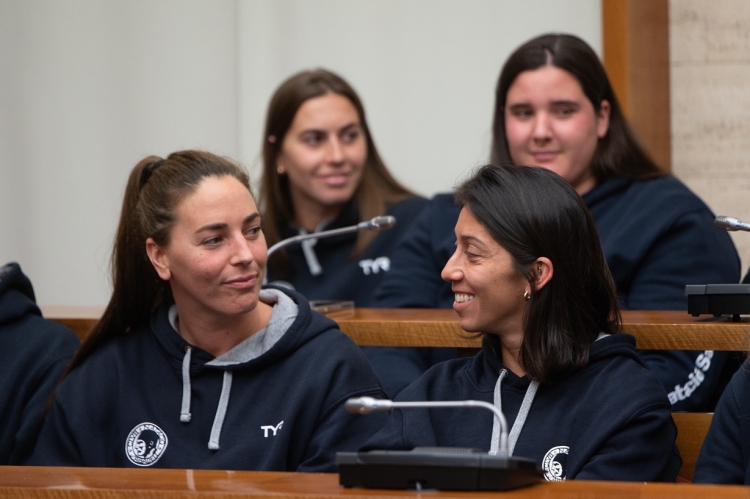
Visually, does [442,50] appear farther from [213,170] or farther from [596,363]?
[596,363]

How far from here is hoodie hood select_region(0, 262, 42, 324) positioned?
2.81 m

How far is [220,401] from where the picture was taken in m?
2.42

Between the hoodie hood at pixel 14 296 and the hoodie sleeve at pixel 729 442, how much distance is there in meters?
1.68

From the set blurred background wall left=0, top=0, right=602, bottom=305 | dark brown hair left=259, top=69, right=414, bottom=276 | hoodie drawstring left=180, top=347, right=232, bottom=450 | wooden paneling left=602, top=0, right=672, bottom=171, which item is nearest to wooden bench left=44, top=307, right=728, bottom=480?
hoodie drawstring left=180, top=347, right=232, bottom=450

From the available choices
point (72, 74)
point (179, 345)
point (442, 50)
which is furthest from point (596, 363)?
point (72, 74)

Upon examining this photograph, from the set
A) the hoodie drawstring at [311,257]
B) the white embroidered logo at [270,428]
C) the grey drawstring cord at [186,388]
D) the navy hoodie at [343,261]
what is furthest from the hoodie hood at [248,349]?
the hoodie drawstring at [311,257]

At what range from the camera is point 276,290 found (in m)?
2.62

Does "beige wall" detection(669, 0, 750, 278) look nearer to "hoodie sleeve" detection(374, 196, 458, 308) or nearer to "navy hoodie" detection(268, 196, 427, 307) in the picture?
"navy hoodie" detection(268, 196, 427, 307)

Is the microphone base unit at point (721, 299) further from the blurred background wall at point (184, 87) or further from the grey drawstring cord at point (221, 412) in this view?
the blurred background wall at point (184, 87)

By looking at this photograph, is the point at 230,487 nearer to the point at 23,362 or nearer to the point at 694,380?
the point at 23,362

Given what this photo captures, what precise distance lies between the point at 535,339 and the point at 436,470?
68 centimetres

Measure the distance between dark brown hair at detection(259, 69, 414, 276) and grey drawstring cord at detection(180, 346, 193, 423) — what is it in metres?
1.36

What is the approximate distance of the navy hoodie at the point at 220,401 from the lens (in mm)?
2330

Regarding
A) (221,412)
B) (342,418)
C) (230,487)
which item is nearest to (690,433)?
(342,418)
